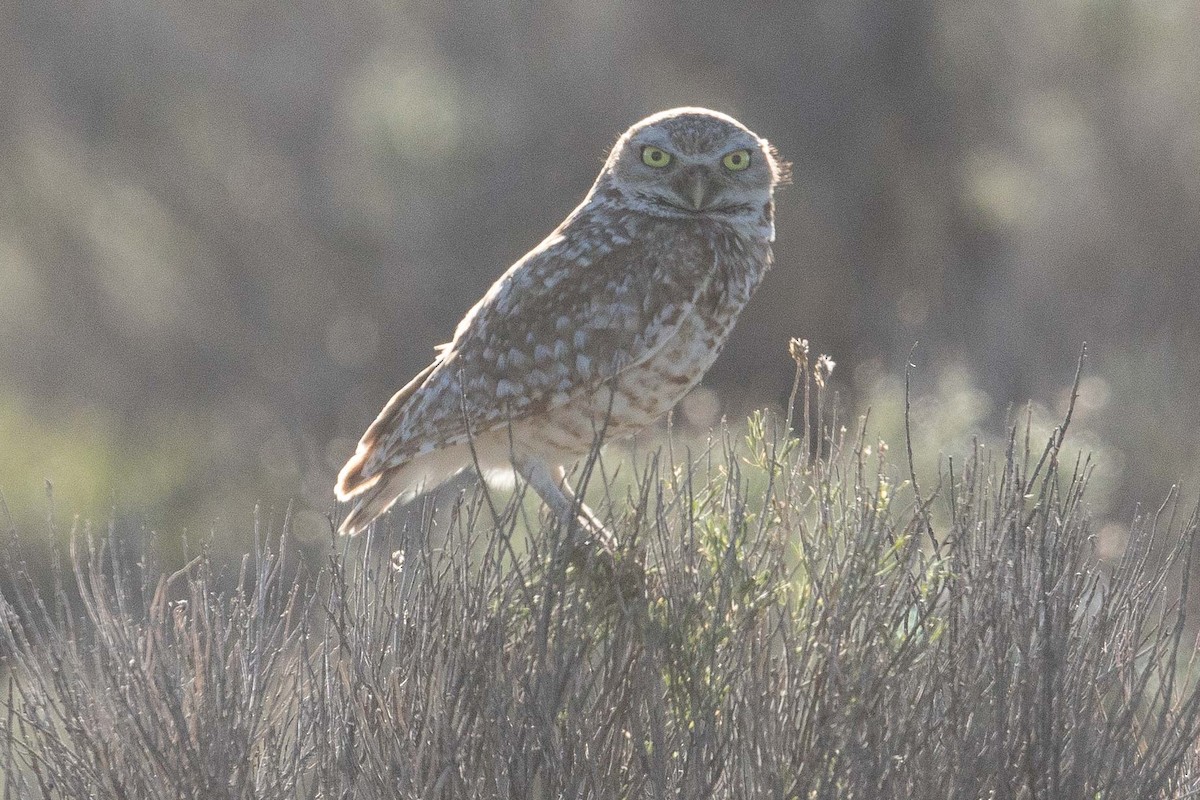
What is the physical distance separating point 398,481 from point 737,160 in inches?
59.1

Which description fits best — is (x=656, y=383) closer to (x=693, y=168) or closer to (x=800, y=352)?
(x=693, y=168)

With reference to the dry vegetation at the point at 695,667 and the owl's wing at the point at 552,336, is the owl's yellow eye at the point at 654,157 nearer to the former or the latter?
the owl's wing at the point at 552,336

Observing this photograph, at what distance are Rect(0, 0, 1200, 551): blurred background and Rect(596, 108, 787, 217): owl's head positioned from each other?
1194 centimetres

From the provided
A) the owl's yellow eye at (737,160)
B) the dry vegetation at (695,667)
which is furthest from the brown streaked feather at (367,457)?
the owl's yellow eye at (737,160)

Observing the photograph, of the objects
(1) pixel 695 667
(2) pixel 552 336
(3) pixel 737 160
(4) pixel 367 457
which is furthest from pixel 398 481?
(1) pixel 695 667

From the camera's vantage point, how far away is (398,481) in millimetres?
4871

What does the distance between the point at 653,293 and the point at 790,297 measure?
14.0 m

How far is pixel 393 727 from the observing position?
12.2 ft

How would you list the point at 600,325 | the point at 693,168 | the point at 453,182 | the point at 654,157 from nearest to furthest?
1. the point at 600,325
2. the point at 693,168
3. the point at 654,157
4. the point at 453,182

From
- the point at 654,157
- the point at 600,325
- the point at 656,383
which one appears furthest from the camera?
the point at 654,157

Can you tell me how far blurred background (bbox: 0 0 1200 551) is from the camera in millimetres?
18016

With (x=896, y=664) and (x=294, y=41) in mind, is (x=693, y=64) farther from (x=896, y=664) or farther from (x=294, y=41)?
(x=896, y=664)

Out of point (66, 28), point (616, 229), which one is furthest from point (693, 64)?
point (616, 229)

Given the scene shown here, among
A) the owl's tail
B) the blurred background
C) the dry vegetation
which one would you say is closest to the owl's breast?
the owl's tail
